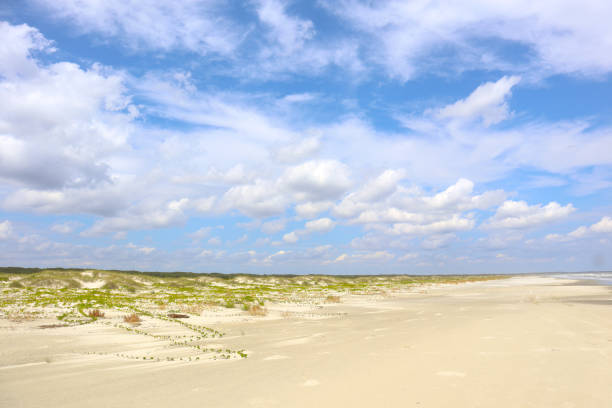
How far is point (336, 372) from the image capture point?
9.12 meters

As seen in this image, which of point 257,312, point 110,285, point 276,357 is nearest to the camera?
point 276,357

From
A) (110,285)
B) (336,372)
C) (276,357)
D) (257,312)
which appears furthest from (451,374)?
(110,285)

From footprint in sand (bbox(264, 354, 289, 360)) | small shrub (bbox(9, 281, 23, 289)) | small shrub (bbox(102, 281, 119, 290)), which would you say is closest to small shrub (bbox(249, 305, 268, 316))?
footprint in sand (bbox(264, 354, 289, 360))

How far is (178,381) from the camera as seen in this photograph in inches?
341

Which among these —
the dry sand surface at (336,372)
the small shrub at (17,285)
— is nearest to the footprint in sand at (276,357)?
the dry sand surface at (336,372)

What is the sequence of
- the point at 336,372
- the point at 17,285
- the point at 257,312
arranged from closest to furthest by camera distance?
the point at 336,372 < the point at 257,312 < the point at 17,285

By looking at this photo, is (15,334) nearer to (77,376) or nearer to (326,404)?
(77,376)

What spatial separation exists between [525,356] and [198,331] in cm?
1360

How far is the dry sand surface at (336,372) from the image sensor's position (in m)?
7.11

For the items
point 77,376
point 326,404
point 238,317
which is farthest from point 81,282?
point 326,404

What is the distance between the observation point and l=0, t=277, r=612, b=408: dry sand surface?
7113 mm

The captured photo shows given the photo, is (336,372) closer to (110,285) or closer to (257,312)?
(257,312)

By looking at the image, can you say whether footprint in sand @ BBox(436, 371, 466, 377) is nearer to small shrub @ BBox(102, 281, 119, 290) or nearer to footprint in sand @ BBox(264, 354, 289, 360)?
footprint in sand @ BBox(264, 354, 289, 360)

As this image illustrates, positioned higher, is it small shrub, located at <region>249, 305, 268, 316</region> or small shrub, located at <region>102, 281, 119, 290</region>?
small shrub, located at <region>249, 305, 268, 316</region>
